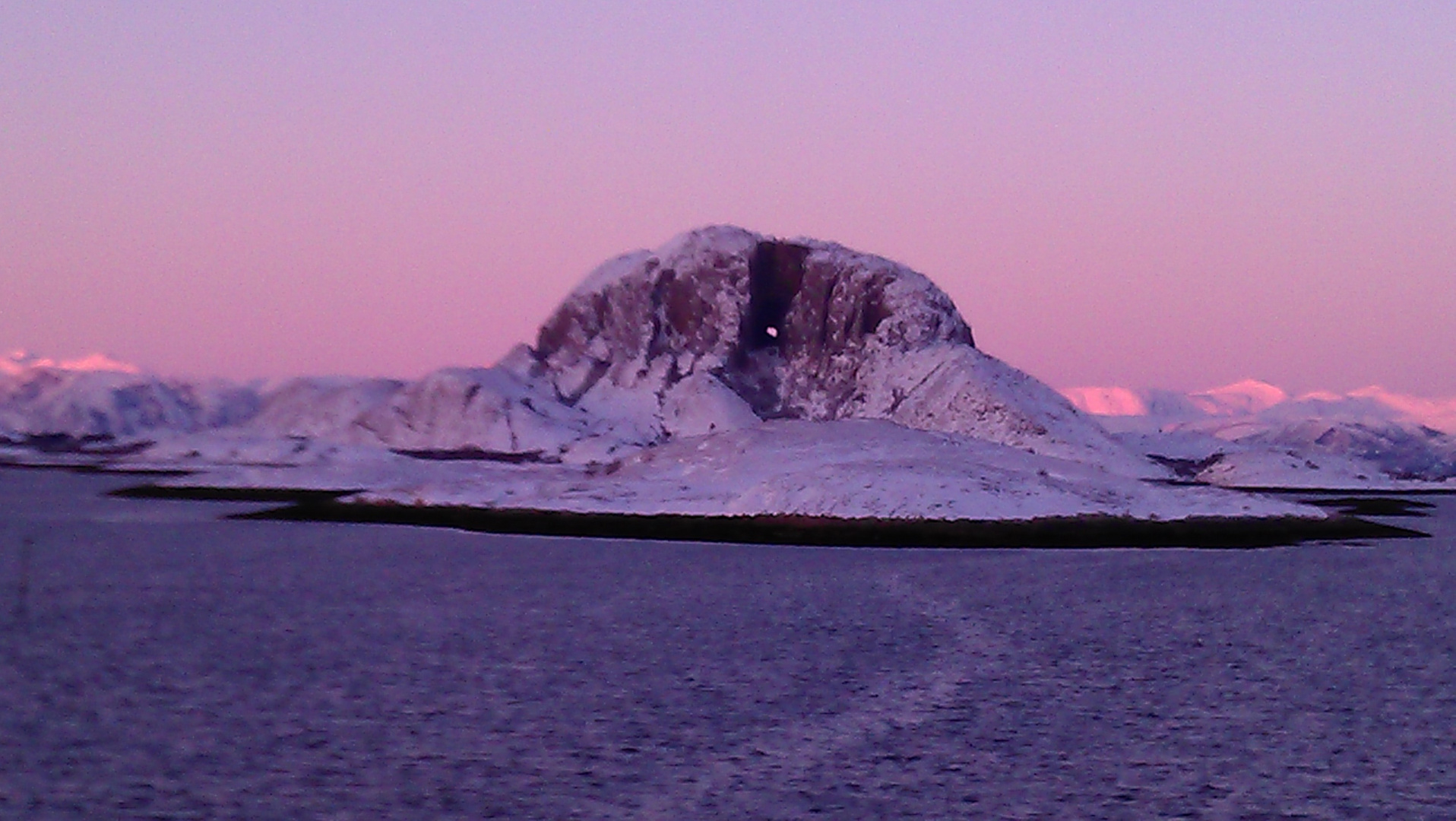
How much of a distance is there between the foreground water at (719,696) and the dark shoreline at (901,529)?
20.6 m

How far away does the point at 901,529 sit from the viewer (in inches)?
3191

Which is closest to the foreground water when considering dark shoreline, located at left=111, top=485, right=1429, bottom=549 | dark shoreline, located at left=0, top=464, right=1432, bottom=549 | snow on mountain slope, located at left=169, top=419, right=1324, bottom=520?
dark shoreline, located at left=111, top=485, right=1429, bottom=549

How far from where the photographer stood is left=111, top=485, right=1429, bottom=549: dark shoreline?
78.8m

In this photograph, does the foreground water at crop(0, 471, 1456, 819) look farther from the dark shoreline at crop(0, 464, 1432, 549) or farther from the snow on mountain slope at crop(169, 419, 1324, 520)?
the snow on mountain slope at crop(169, 419, 1324, 520)

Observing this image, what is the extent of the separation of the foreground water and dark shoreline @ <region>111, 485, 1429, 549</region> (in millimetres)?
20645

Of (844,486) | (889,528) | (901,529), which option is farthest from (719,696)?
(844,486)

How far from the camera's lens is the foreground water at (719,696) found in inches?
794

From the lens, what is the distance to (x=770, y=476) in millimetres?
104625

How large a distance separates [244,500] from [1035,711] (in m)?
115

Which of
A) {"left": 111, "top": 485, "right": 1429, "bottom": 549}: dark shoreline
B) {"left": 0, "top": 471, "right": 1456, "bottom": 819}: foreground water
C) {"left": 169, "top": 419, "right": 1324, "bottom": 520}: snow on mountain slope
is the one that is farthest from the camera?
{"left": 169, "top": 419, "right": 1324, "bottom": 520}: snow on mountain slope

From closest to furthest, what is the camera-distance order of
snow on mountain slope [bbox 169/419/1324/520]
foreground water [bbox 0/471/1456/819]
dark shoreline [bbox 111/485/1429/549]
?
1. foreground water [bbox 0/471/1456/819]
2. dark shoreline [bbox 111/485/1429/549]
3. snow on mountain slope [bbox 169/419/1324/520]

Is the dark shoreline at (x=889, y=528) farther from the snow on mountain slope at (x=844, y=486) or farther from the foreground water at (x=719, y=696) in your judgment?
the foreground water at (x=719, y=696)

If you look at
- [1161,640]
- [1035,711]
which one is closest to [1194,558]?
[1161,640]

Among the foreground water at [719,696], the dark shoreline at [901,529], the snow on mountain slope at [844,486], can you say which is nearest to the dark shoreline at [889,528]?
the dark shoreline at [901,529]
